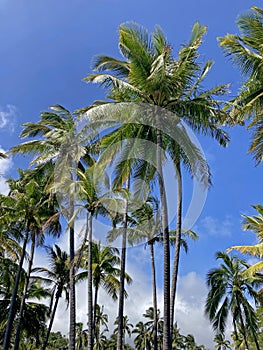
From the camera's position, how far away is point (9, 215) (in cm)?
2123

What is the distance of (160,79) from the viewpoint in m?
13.2

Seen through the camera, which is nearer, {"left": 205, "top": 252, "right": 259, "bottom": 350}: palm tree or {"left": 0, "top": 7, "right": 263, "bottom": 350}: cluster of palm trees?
{"left": 0, "top": 7, "right": 263, "bottom": 350}: cluster of palm trees

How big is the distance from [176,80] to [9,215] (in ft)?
39.9

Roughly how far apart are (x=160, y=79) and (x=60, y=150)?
28.9 ft

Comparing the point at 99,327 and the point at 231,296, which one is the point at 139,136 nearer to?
the point at 231,296

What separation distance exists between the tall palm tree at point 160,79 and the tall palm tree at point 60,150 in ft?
10.9

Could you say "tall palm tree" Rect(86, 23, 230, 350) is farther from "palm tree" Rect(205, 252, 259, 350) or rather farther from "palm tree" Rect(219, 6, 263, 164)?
"palm tree" Rect(205, 252, 259, 350)

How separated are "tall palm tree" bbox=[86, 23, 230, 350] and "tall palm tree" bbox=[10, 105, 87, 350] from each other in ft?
10.9

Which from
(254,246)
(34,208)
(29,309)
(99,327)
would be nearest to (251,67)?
(254,246)

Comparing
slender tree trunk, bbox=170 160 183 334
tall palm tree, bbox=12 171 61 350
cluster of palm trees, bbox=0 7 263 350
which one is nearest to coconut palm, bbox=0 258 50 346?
tall palm tree, bbox=12 171 61 350

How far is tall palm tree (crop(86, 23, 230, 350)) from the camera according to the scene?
1366 cm

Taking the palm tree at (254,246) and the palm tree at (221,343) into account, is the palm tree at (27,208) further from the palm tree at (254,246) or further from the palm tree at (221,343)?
the palm tree at (221,343)

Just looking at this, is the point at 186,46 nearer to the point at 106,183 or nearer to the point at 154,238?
the point at 106,183

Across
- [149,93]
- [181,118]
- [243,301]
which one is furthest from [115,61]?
[243,301]
